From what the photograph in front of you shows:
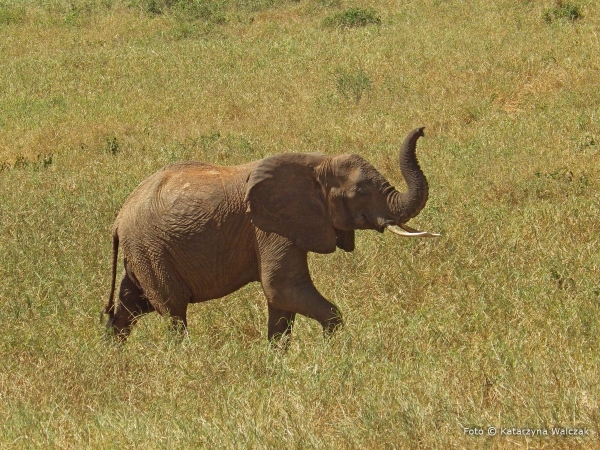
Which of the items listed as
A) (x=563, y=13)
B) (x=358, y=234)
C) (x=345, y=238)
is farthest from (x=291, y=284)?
(x=563, y=13)

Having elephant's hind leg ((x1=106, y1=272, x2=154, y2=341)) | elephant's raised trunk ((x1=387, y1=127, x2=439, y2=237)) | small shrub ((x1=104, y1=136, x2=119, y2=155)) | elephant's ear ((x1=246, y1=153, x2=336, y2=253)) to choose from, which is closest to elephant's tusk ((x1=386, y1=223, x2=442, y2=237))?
elephant's raised trunk ((x1=387, y1=127, x2=439, y2=237))

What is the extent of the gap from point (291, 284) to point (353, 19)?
46.3 ft

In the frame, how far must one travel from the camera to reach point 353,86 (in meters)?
15.5

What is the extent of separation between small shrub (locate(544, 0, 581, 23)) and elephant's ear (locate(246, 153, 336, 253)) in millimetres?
11421

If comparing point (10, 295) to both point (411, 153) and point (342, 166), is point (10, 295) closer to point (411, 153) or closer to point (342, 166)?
point (342, 166)

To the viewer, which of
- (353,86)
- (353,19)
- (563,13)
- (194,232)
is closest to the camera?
(194,232)

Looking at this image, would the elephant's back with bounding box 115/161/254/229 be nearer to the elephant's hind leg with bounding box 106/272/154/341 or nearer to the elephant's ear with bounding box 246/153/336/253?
the elephant's ear with bounding box 246/153/336/253

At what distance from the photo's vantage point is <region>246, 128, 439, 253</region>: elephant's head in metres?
6.83

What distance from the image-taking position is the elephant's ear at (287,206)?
6.85 metres

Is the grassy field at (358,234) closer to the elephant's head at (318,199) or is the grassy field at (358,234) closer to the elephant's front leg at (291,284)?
the elephant's front leg at (291,284)

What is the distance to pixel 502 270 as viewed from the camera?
7.99 meters

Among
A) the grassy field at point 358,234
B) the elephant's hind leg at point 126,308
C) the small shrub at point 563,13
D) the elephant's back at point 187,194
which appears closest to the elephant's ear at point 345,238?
the grassy field at point 358,234

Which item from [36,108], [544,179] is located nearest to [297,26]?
[36,108]

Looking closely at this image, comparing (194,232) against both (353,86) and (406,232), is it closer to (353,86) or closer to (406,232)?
(406,232)
